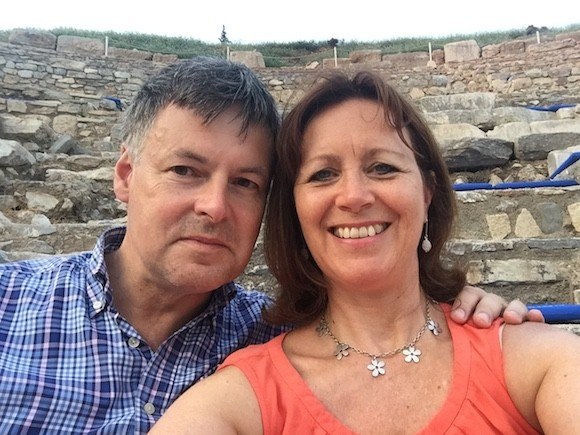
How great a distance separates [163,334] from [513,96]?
422 inches

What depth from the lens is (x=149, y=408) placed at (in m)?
1.30

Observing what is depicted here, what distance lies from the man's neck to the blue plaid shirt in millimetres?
61

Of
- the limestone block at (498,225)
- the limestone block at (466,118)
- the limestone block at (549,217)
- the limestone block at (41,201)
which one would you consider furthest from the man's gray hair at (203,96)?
the limestone block at (466,118)

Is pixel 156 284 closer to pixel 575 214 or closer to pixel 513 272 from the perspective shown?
pixel 513 272

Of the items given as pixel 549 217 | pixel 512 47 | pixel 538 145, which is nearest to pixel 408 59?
pixel 512 47

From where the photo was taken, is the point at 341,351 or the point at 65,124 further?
the point at 65,124

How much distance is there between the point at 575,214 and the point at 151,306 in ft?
9.59

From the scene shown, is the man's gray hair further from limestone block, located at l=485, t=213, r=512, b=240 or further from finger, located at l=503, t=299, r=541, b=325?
limestone block, located at l=485, t=213, r=512, b=240

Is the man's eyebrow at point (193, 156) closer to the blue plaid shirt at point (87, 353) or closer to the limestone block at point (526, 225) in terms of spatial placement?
the blue plaid shirt at point (87, 353)

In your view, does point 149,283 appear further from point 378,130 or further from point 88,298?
point 378,130

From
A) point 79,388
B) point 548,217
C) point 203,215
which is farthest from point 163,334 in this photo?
point 548,217

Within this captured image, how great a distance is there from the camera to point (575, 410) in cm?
104

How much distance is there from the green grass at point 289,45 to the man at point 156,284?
42.1 feet

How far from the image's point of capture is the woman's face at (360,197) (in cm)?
131
